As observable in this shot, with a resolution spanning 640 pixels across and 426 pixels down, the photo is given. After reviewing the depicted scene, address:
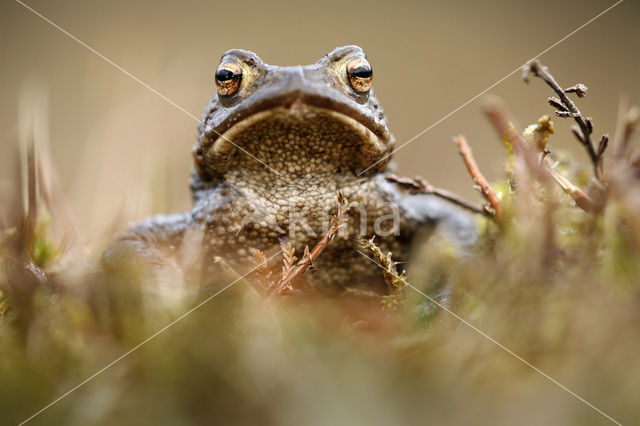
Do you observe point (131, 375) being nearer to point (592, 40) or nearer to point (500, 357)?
point (500, 357)

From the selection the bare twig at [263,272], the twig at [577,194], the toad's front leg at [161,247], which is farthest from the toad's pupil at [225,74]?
the twig at [577,194]

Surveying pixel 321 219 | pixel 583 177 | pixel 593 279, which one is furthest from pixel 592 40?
pixel 593 279

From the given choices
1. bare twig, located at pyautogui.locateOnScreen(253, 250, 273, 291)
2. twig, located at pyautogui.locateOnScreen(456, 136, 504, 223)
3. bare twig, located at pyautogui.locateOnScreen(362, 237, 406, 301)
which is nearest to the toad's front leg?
bare twig, located at pyautogui.locateOnScreen(253, 250, 273, 291)

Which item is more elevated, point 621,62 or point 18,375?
point 621,62

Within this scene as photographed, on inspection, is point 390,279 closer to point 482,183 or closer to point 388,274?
point 388,274

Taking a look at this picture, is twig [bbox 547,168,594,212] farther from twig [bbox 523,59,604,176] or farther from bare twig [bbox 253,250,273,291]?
bare twig [bbox 253,250,273,291]

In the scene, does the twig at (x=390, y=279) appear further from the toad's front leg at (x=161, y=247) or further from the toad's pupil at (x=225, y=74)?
the toad's pupil at (x=225, y=74)
